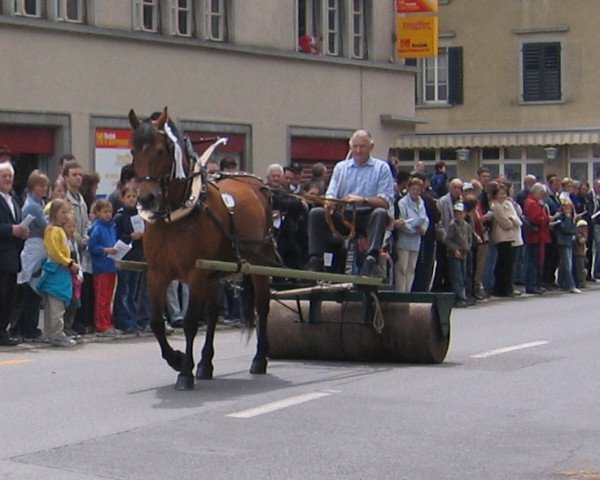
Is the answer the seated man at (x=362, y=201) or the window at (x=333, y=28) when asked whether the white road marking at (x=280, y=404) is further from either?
the window at (x=333, y=28)

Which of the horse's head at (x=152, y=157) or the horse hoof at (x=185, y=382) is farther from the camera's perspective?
the horse hoof at (x=185, y=382)

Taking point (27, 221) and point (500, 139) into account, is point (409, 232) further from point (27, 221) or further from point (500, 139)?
point (500, 139)

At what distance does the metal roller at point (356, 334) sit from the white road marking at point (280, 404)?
187cm

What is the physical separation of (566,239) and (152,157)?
16270mm

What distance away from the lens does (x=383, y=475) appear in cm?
945

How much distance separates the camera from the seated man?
14.9m

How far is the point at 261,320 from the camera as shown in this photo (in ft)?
47.2

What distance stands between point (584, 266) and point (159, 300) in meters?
17.9

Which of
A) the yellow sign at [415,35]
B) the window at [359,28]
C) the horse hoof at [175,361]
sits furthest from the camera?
the window at [359,28]

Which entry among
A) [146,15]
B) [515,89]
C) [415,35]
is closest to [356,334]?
[146,15]

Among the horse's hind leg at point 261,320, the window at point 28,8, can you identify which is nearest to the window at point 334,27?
the window at point 28,8

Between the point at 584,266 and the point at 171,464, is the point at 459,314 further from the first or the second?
the point at 171,464

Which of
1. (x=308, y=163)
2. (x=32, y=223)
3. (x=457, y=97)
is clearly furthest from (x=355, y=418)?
(x=457, y=97)

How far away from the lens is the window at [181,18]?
2953cm
